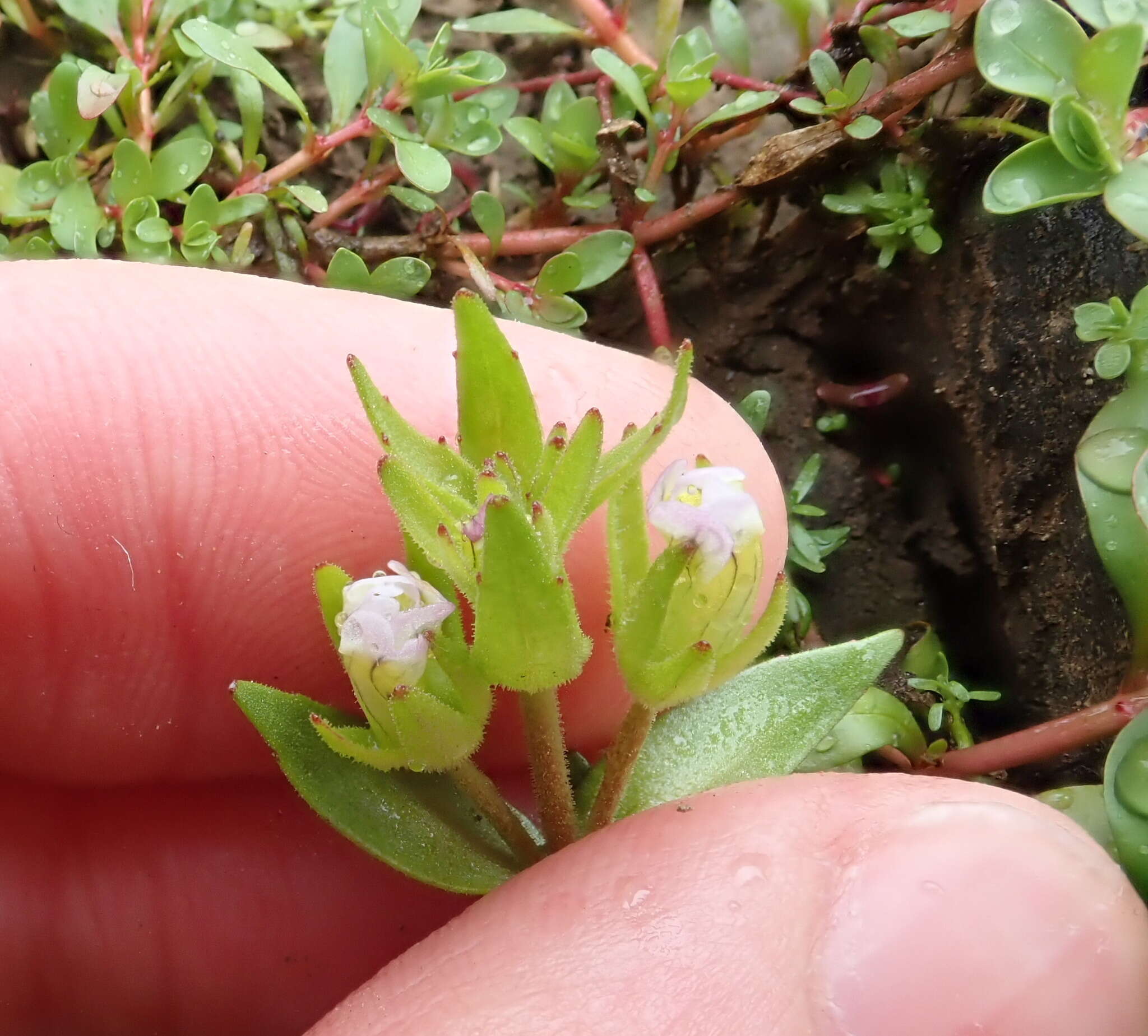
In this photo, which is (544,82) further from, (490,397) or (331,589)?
(331,589)

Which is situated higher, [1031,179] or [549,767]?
[1031,179]

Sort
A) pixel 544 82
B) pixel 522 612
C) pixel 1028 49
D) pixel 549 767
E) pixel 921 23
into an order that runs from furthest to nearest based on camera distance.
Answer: pixel 544 82
pixel 921 23
pixel 1028 49
pixel 549 767
pixel 522 612

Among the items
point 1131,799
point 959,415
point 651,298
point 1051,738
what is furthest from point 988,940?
point 651,298

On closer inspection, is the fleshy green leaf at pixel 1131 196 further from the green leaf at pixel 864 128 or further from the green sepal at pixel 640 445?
the green sepal at pixel 640 445

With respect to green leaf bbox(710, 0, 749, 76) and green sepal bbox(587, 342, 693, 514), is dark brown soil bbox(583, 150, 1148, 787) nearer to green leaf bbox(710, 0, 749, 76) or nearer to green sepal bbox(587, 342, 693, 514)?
green leaf bbox(710, 0, 749, 76)

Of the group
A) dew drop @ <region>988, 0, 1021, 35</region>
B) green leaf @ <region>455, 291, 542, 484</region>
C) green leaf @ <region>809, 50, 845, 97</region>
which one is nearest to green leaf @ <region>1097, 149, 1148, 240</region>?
dew drop @ <region>988, 0, 1021, 35</region>

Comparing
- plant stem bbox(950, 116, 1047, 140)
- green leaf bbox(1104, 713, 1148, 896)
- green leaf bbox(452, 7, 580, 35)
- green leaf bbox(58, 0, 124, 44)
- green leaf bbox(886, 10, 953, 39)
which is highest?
green leaf bbox(58, 0, 124, 44)

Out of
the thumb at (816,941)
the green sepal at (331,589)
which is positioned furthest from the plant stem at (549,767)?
the green sepal at (331,589)
